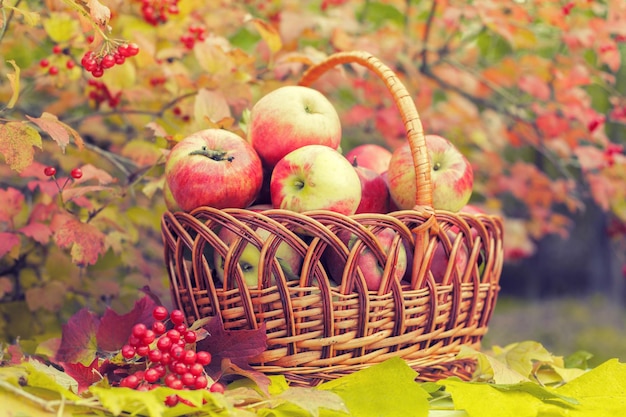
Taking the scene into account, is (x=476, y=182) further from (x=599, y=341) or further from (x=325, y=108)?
(x=599, y=341)

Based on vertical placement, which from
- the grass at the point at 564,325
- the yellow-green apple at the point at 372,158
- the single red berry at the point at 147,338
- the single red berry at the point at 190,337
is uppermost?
the yellow-green apple at the point at 372,158

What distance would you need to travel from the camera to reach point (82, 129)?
1.70 metres

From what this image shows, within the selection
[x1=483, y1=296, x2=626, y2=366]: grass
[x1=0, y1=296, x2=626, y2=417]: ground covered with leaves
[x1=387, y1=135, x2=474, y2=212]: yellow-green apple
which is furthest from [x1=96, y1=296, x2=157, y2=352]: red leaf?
[x1=483, y1=296, x2=626, y2=366]: grass

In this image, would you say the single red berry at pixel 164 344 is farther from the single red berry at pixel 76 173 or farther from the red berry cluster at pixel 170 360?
the single red berry at pixel 76 173

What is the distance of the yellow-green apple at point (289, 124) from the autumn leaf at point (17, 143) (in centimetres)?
37

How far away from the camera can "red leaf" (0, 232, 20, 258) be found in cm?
119

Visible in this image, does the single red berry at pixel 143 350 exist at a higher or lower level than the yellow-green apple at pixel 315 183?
lower

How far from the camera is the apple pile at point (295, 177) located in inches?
39.4

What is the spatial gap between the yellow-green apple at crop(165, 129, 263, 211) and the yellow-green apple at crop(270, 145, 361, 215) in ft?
0.16

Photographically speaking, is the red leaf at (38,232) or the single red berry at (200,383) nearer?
the single red berry at (200,383)

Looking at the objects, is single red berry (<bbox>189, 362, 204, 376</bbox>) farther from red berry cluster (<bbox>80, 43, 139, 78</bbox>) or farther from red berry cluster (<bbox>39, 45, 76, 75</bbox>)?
red berry cluster (<bbox>39, 45, 76, 75</bbox>)

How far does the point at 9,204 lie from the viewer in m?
1.26

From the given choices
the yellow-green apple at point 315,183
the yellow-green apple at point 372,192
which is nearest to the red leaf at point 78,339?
the yellow-green apple at point 315,183

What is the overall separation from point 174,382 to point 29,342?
54cm
